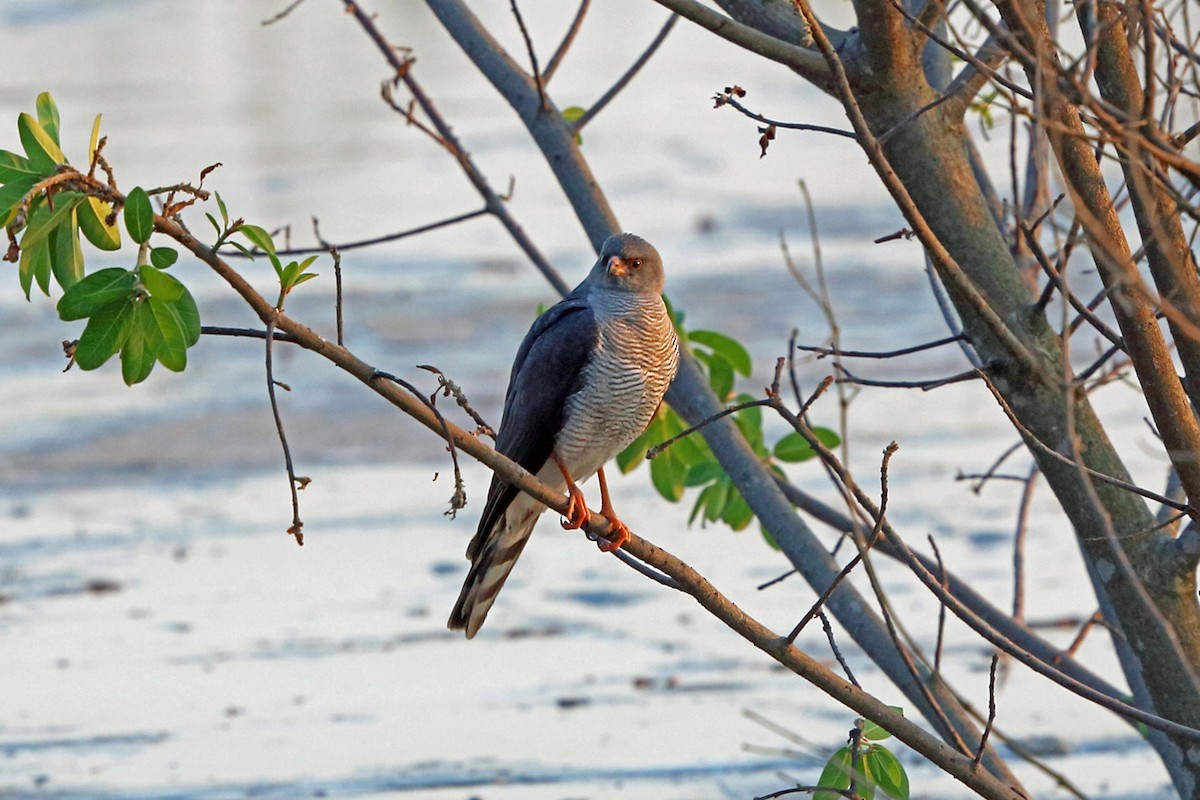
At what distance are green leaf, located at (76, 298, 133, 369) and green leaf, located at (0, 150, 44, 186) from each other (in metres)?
0.21

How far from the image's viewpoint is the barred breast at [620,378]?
4090 mm

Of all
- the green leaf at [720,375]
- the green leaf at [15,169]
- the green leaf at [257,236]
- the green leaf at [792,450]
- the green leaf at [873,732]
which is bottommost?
the green leaf at [873,732]

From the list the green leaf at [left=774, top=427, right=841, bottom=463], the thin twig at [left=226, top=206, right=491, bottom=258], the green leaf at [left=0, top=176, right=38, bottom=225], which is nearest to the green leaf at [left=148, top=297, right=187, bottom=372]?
the green leaf at [left=0, top=176, right=38, bottom=225]

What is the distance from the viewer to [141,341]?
2395 mm

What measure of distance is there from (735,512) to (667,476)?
0.23m

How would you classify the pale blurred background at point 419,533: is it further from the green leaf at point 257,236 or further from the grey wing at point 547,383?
the green leaf at point 257,236

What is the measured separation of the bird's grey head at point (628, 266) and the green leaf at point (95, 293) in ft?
6.41

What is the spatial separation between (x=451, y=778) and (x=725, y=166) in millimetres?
10389

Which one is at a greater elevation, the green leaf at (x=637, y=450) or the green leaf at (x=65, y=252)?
the green leaf at (x=637, y=450)

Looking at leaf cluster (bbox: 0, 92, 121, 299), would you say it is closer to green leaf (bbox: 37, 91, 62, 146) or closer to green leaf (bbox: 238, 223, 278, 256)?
green leaf (bbox: 37, 91, 62, 146)

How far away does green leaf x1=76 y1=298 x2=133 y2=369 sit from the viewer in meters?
2.39

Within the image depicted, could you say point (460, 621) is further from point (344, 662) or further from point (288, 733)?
point (344, 662)

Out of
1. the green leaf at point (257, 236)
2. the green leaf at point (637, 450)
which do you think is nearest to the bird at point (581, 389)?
the green leaf at point (637, 450)

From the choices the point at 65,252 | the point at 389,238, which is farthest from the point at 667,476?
the point at 65,252
